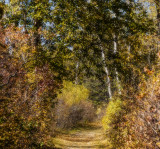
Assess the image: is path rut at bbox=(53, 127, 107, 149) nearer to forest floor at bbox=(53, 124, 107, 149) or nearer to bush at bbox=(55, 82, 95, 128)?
forest floor at bbox=(53, 124, 107, 149)

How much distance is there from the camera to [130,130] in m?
6.85

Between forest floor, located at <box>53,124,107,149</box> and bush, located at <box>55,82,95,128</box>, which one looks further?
bush, located at <box>55,82,95,128</box>

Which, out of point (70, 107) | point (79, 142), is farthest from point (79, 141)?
point (70, 107)

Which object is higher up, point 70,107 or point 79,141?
point 70,107

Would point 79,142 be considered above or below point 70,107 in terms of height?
below

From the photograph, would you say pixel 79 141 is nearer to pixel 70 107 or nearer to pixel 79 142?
pixel 79 142

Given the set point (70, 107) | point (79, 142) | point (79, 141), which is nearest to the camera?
point (79, 142)

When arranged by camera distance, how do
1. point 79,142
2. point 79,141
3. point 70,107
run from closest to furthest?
point 79,142, point 79,141, point 70,107

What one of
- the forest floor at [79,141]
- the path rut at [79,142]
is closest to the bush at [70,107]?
the forest floor at [79,141]

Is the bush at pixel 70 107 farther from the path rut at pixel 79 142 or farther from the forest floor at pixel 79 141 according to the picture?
the path rut at pixel 79 142

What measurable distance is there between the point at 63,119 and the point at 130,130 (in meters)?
15.0

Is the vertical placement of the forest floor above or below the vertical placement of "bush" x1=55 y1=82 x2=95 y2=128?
below

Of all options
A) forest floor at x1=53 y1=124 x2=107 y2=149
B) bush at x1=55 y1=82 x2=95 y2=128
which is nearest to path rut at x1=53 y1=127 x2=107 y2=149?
forest floor at x1=53 y1=124 x2=107 y2=149

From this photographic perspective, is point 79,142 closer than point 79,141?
Yes
